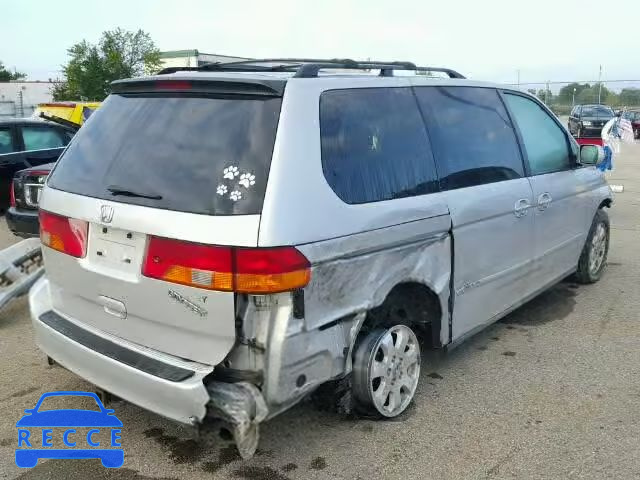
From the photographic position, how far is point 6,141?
30.2 ft

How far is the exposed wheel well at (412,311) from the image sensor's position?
323 cm

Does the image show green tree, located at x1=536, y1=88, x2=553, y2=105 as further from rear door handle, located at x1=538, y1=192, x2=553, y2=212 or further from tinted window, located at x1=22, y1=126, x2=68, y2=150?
rear door handle, located at x1=538, y1=192, x2=553, y2=212

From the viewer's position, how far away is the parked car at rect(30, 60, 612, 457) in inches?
101

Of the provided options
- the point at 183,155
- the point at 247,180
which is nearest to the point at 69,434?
the point at 183,155

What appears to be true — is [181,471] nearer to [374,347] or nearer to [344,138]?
[374,347]

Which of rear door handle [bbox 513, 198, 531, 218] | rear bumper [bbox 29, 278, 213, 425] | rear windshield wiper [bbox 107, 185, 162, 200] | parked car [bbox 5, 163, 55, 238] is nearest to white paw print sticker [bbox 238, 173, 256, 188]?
rear windshield wiper [bbox 107, 185, 162, 200]

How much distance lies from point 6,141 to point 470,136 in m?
7.73

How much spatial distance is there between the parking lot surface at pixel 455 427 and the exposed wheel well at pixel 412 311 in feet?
1.36

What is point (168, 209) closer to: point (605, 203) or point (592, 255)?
point (592, 255)

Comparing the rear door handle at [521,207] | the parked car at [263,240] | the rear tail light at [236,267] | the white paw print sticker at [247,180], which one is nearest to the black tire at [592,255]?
the rear door handle at [521,207]

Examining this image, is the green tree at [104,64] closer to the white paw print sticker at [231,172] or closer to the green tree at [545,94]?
the green tree at [545,94]

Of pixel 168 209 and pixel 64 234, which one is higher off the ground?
pixel 168 209

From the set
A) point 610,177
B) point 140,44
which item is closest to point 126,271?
point 610,177

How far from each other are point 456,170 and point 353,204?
1003 millimetres
